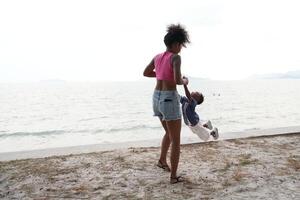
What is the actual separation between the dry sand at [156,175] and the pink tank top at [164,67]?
52.7 inches

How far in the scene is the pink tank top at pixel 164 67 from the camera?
177 inches

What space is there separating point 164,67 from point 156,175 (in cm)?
151

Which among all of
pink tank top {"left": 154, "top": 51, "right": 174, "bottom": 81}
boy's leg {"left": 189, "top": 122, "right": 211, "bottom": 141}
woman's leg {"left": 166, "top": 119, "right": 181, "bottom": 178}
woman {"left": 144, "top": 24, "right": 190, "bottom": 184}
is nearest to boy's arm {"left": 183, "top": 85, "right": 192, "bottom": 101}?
woman {"left": 144, "top": 24, "right": 190, "bottom": 184}

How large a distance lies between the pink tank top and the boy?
0.61m

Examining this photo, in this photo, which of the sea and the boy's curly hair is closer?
the boy's curly hair

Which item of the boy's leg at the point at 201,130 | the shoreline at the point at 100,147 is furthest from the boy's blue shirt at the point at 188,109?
the shoreline at the point at 100,147

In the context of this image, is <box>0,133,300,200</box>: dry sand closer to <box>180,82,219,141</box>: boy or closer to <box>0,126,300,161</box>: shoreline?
<box>0,126,300,161</box>: shoreline

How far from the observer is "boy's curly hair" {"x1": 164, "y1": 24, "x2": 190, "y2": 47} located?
4.48 meters

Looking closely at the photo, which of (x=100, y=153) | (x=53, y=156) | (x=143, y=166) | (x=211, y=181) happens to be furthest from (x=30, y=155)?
(x=211, y=181)

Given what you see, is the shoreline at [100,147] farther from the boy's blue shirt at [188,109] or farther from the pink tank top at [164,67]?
the pink tank top at [164,67]

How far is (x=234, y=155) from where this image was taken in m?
6.11

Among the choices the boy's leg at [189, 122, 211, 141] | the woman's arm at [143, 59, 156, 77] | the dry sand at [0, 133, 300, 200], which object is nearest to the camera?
the dry sand at [0, 133, 300, 200]

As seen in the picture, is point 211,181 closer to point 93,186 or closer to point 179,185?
point 179,185

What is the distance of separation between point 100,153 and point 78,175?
49.6 inches
